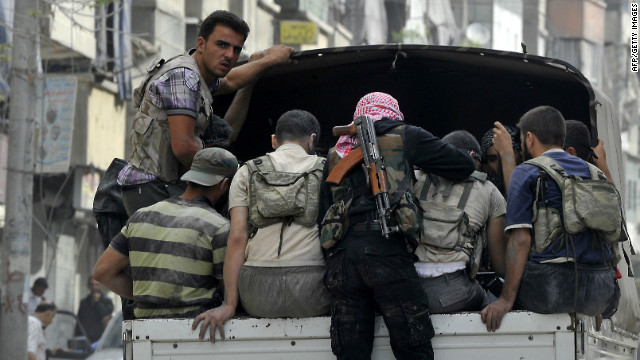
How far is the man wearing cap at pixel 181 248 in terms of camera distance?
6156mm

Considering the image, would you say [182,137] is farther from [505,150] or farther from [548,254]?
[548,254]

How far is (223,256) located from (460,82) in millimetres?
3037

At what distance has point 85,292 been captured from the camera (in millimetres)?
24062

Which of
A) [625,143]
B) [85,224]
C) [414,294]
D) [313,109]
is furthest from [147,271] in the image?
[625,143]

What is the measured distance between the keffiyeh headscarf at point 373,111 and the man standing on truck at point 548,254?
67 cm

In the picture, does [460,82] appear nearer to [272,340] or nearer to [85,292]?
[272,340]

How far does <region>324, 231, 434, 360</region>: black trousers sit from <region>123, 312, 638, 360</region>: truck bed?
0.33ft

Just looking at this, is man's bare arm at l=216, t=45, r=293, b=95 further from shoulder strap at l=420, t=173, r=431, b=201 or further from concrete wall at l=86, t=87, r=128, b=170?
concrete wall at l=86, t=87, r=128, b=170

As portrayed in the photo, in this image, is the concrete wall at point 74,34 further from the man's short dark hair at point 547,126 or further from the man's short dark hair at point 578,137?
the man's short dark hair at point 547,126

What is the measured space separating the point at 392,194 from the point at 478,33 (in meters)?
48.0

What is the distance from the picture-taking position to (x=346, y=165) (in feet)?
19.6

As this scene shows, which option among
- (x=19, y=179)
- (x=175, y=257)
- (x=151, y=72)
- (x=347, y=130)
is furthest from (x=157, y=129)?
(x=19, y=179)

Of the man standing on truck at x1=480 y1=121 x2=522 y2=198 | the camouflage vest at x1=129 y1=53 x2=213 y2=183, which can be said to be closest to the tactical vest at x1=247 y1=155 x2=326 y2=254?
the camouflage vest at x1=129 y1=53 x2=213 y2=183

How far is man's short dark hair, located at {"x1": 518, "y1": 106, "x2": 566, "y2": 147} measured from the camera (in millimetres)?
6312
